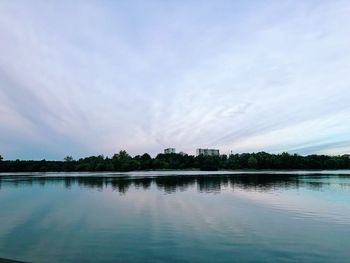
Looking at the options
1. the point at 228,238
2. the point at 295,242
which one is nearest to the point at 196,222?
the point at 228,238

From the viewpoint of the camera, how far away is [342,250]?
16.9 meters

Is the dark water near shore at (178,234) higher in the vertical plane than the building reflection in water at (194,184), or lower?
lower

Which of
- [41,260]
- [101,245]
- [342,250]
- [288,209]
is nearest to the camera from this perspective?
[41,260]

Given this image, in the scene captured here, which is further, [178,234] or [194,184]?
[194,184]

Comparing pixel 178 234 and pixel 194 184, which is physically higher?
pixel 194 184

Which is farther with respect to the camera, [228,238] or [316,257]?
[228,238]

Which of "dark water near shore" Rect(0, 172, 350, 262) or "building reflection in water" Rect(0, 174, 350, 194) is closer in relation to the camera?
"dark water near shore" Rect(0, 172, 350, 262)

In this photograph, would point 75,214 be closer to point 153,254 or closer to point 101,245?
point 101,245

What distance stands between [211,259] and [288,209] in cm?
1928

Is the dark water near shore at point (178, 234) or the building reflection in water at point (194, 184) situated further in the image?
the building reflection in water at point (194, 184)

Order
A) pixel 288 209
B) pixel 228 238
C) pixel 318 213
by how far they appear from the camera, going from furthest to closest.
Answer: pixel 288 209, pixel 318 213, pixel 228 238

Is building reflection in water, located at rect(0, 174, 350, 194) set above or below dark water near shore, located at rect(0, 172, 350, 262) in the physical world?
above

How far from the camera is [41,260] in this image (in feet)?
49.6

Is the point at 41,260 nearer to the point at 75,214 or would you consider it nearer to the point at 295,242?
the point at 295,242
